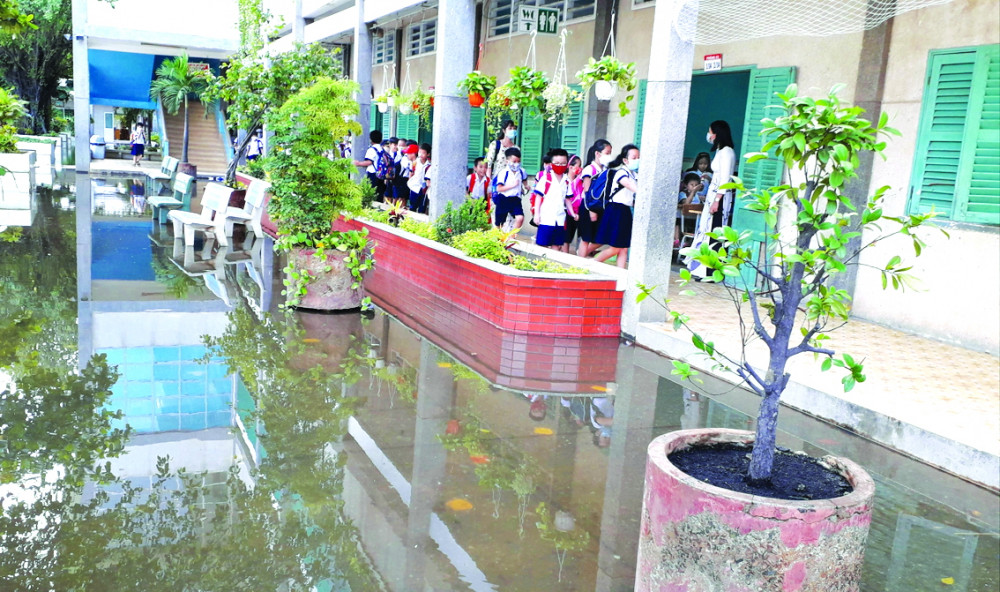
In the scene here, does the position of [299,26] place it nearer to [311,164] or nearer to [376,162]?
[376,162]

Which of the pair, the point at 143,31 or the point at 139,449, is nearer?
the point at 139,449

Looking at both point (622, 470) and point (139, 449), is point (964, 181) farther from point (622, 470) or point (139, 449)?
point (139, 449)

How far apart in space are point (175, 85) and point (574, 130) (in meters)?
25.1

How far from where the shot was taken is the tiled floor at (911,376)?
18.1 ft

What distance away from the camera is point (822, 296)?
312 centimetres

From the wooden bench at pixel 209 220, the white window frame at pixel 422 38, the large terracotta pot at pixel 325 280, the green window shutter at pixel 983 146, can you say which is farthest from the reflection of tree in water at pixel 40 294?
the white window frame at pixel 422 38

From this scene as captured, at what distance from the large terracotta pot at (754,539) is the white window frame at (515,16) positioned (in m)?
10.8

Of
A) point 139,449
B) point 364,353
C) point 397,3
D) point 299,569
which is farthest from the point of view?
point 397,3

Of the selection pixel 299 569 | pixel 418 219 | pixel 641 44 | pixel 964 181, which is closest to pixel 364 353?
pixel 299 569

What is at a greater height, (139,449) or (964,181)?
(964,181)

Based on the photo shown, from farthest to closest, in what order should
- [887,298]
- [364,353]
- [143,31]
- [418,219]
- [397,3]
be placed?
[143,31] → [397,3] → [418,219] → [887,298] → [364,353]

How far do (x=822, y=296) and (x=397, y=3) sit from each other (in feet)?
37.1

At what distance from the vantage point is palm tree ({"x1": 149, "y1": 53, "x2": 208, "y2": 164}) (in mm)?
32969

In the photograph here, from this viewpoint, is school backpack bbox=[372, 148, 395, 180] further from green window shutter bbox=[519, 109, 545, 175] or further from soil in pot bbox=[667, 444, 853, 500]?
soil in pot bbox=[667, 444, 853, 500]
